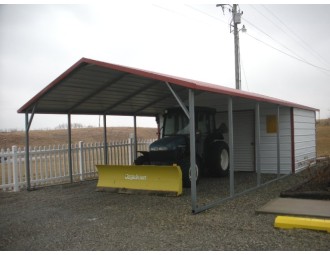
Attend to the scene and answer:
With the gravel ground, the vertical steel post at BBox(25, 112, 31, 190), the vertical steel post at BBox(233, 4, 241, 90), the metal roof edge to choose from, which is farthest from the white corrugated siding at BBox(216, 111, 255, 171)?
the vertical steel post at BBox(233, 4, 241, 90)

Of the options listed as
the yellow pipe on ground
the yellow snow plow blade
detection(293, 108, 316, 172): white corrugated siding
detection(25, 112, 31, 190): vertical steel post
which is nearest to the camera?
the yellow pipe on ground

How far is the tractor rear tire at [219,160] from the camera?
10430mm

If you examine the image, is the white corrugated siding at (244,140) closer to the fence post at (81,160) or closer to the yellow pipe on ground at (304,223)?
the fence post at (81,160)

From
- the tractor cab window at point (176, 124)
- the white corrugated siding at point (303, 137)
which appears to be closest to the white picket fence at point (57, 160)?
the tractor cab window at point (176, 124)

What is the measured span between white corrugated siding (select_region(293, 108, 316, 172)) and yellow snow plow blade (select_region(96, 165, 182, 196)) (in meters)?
5.93

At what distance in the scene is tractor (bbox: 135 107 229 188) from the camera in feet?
29.8

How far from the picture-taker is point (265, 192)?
28.7 feet

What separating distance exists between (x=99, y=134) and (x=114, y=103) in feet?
98.9

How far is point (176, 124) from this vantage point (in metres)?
10.2

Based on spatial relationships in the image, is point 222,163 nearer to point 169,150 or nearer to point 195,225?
point 169,150

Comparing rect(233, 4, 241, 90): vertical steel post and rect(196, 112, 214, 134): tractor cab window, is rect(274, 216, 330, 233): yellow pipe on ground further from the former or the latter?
rect(233, 4, 241, 90): vertical steel post

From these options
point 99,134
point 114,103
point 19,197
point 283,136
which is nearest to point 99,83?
point 114,103

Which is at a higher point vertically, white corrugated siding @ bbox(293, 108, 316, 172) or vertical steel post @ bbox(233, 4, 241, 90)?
vertical steel post @ bbox(233, 4, 241, 90)

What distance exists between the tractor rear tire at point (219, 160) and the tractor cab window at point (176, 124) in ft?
3.73
